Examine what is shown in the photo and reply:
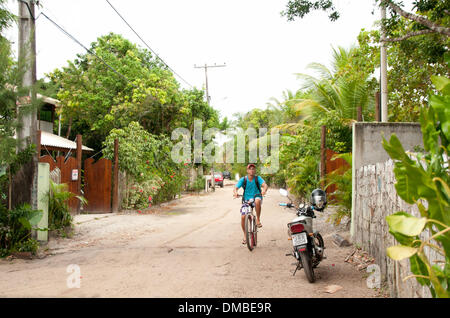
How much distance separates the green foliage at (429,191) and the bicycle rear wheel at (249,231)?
5538 mm

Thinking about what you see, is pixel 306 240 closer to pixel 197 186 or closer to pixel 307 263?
pixel 307 263

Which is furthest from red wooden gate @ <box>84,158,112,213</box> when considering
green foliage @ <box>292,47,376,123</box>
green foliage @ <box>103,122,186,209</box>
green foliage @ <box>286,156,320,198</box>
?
green foliage @ <box>292,47,376,123</box>

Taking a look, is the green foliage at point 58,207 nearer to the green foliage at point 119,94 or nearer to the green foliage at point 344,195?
the green foliage at point 344,195

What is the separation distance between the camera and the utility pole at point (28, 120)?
7855 mm

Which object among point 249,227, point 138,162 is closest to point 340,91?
point 138,162

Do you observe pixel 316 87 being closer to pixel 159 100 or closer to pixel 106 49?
pixel 159 100

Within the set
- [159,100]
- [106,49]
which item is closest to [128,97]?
[159,100]

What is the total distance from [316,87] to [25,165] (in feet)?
50.1

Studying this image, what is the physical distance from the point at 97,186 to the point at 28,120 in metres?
6.18

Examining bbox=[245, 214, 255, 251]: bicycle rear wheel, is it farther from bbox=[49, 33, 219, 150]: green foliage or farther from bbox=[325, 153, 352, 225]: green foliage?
bbox=[49, 33, 219, 150]: green foliage

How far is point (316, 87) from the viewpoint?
2005cm

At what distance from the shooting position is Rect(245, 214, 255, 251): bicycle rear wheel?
7.72 meters

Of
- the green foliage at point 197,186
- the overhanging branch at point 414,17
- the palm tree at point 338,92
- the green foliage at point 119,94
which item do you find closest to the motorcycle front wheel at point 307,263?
the overhanging branch at point 414,17

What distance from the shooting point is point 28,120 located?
8.18 m
